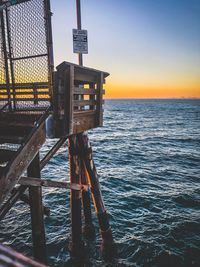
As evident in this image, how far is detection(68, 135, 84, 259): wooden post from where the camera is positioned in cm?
550

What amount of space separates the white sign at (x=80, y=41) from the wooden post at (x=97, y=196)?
1994mm

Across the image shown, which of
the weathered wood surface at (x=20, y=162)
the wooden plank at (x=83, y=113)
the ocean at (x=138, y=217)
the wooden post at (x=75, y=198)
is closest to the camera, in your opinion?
the weathered wood surface at (x=20, y=162)

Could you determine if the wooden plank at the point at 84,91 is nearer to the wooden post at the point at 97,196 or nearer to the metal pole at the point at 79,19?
the metal pole at the point at 79,19

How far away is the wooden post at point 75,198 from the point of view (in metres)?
5.50

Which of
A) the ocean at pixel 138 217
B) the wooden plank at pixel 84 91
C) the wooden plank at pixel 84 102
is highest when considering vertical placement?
the wooden plank at pixel 84 91

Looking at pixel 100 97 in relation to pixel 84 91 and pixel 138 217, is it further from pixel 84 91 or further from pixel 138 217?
pixel 138 217

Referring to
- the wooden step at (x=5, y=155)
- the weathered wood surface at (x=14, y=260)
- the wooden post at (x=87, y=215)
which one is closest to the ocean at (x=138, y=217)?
the wooden post at (x=87, y=215)

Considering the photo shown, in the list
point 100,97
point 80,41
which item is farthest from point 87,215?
point 80,41

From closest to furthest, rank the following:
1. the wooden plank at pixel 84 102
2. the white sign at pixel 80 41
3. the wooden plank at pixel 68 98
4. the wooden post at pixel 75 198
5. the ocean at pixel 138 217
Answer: the wooden plank at pixel 68 98, the wooden plank at pixel 84 102, the white sign at pixel 80 41, the wooden post at pixel 75 198, the ocean at pixel 138 217

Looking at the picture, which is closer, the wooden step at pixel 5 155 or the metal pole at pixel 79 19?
the wooden step at pixel 5 155

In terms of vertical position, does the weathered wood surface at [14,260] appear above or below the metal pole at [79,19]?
below

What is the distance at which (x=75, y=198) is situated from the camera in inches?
227

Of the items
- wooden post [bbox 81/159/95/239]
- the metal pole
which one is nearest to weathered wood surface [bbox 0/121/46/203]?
the metal pole

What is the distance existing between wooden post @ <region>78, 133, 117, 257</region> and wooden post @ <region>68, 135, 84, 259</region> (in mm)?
201
